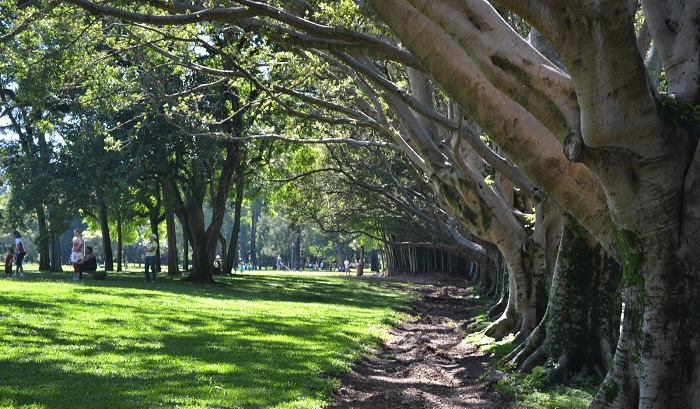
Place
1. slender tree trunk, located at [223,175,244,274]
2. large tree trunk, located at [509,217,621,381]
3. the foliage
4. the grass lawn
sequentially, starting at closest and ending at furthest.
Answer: the grass lawn → the foliage → large tree trunk, located at [509,217,621,381] → slender tree trunk, located at [223,175,244,274]

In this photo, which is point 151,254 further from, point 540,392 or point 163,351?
point 540,392

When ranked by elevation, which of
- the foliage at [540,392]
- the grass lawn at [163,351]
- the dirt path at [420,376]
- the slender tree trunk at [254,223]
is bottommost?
the dirt path at [420,376]

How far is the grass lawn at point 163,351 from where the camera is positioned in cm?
725

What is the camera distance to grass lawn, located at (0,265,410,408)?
7.25 m

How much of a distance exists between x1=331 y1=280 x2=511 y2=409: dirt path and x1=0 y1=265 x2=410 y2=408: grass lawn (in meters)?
0.33

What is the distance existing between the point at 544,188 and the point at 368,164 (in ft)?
93.1

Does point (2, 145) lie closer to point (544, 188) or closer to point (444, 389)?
point (444, 389)

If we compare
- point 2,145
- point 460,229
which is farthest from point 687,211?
point 2,145

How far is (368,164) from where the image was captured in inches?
1388

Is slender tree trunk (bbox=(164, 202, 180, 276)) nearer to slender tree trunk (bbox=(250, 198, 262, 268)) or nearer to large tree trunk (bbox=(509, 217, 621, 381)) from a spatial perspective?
large tree trunk (bbox=(509, 217, 621, 381))

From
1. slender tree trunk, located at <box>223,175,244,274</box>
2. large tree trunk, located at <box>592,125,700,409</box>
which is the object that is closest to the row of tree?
A: large tree trunk, located at <box>592,125,700,409</box>

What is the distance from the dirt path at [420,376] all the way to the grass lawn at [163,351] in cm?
33

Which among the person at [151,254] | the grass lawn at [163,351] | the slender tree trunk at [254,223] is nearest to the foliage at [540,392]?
the grass lawn at [163,351]

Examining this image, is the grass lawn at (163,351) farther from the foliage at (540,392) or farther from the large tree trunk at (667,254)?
the large tree trunk at (667,254)
